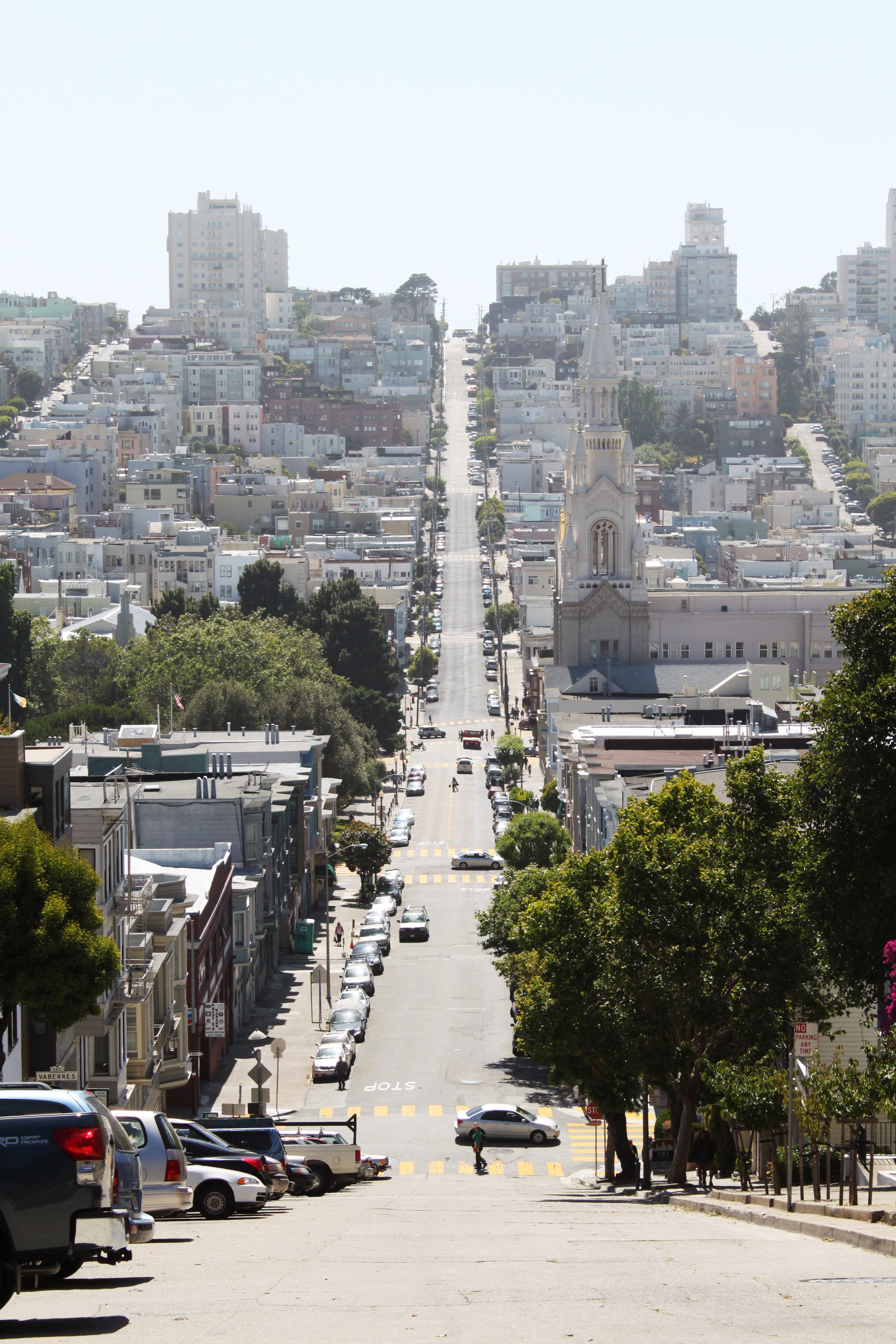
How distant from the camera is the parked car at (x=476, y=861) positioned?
109m

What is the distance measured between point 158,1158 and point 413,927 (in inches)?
2473

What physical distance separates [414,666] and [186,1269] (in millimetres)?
175878

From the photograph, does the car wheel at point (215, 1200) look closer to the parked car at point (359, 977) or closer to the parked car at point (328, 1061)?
the parked car at point (328, 1061)

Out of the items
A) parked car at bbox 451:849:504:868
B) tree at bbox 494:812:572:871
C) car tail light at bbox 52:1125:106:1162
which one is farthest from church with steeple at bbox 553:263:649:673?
car tail light at bbox 52:1125:106:1162

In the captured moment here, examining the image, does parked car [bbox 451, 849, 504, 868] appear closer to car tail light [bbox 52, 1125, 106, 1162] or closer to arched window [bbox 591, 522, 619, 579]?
arched window [bbox 591, 522, 619, 579]

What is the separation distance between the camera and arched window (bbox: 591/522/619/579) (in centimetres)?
14462

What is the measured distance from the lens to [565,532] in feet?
478

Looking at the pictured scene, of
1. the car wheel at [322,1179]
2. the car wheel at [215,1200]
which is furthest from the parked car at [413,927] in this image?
the car wheel at [215,1200]

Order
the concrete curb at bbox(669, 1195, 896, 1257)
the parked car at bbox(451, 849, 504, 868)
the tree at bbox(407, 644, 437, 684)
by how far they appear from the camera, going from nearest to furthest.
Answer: the concrete curb at bbox(669, 1195, 896, 1257) < the parked car at bbox(451, 849, 504, 868) < the tree at bbox(407, 644, 437, 684)

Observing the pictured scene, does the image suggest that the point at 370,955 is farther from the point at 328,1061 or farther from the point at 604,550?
the point at 604,550

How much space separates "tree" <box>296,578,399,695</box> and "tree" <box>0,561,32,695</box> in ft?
79.2

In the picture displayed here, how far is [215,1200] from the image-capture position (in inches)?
1130

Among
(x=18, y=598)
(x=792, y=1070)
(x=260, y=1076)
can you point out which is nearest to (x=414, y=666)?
(x=18, y=598)

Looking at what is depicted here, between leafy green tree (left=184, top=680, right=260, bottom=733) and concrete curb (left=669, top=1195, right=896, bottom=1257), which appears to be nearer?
concrete curb (left=669, top=1195, right=896, bottom=1257)
